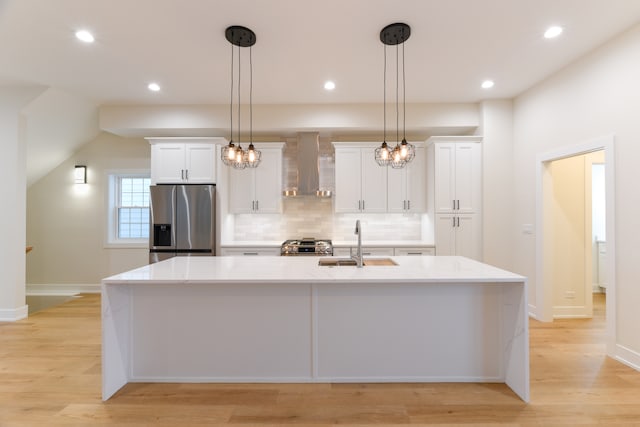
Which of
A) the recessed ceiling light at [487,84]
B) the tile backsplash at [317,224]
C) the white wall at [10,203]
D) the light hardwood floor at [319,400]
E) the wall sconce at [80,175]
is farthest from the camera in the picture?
the wall sconce at [80,175]

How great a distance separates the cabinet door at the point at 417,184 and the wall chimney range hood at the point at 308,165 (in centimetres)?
121

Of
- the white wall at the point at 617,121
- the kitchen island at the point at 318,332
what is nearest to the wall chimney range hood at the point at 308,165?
the kitchen island at the point at 318,332

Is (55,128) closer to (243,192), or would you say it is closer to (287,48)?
(243,192)

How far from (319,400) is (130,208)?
4.89 metres

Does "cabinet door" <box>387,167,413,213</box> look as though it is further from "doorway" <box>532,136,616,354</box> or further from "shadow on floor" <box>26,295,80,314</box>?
"shadow on floor" <box>26,295,80,314</box>

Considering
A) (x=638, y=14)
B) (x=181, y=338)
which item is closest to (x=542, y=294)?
(x=638, y=14)

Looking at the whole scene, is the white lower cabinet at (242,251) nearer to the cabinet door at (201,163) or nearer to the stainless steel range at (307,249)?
the stainless steel range at (307,249)

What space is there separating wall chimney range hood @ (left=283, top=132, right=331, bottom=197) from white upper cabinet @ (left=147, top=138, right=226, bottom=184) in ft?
3.80

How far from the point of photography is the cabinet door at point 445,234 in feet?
15.3

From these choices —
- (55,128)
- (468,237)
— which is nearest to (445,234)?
(468,237)

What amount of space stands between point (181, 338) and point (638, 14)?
14.5 ft

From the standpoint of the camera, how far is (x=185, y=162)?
190 inches

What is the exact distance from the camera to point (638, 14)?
8.79ft

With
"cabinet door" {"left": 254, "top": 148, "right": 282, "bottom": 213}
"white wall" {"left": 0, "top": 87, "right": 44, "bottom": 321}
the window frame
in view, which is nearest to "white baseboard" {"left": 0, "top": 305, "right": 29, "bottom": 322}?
"white wall" {"left": 0, "top": 87, "right": 44, "bottom": 321}
